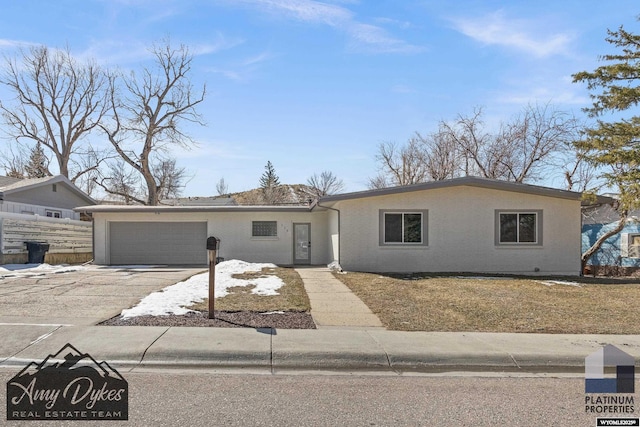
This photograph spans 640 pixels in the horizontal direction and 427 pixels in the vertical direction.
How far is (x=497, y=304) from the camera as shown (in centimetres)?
984

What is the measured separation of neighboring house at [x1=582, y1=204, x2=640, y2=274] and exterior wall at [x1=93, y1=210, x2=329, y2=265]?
1387 cm

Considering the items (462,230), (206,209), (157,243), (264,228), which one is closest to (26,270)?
(157,243)

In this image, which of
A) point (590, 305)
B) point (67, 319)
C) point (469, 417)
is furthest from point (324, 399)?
point (590, 305)

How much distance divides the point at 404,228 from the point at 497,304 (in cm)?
673

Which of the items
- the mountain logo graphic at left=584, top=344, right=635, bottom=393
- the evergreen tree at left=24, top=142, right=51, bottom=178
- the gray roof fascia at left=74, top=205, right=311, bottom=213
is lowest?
the mountain logo graphic at left=584, top=344, right=635, bottom=393

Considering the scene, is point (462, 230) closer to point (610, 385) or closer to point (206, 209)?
point (206, 209)

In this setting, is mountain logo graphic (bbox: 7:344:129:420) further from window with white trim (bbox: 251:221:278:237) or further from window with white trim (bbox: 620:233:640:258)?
window with white trim (bbox: 620:233:640:258)

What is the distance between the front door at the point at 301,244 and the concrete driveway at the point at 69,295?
6790 mm

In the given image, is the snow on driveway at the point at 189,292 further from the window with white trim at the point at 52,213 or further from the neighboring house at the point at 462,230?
the window with white trim at the point at 52,213

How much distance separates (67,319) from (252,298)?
3.62 meters

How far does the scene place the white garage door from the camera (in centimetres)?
2034

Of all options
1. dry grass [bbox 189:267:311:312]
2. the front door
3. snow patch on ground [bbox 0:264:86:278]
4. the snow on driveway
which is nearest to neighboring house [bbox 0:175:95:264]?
snow patch on ground [bbox 0:264:86:278]

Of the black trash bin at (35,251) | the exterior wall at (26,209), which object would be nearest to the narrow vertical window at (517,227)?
the black trash bin at (35,251)

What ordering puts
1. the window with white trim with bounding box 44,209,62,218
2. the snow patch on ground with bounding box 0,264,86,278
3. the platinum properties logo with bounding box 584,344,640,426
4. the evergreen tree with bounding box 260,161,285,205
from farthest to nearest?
the evergreen tree with bounding box 260,161,285,205, the window with white trim with bounding box 44,209,62,218, the snow patch on ground with bounding box 0,264,86,278, the platinum properties logo with bounding box 584,344,640,426
